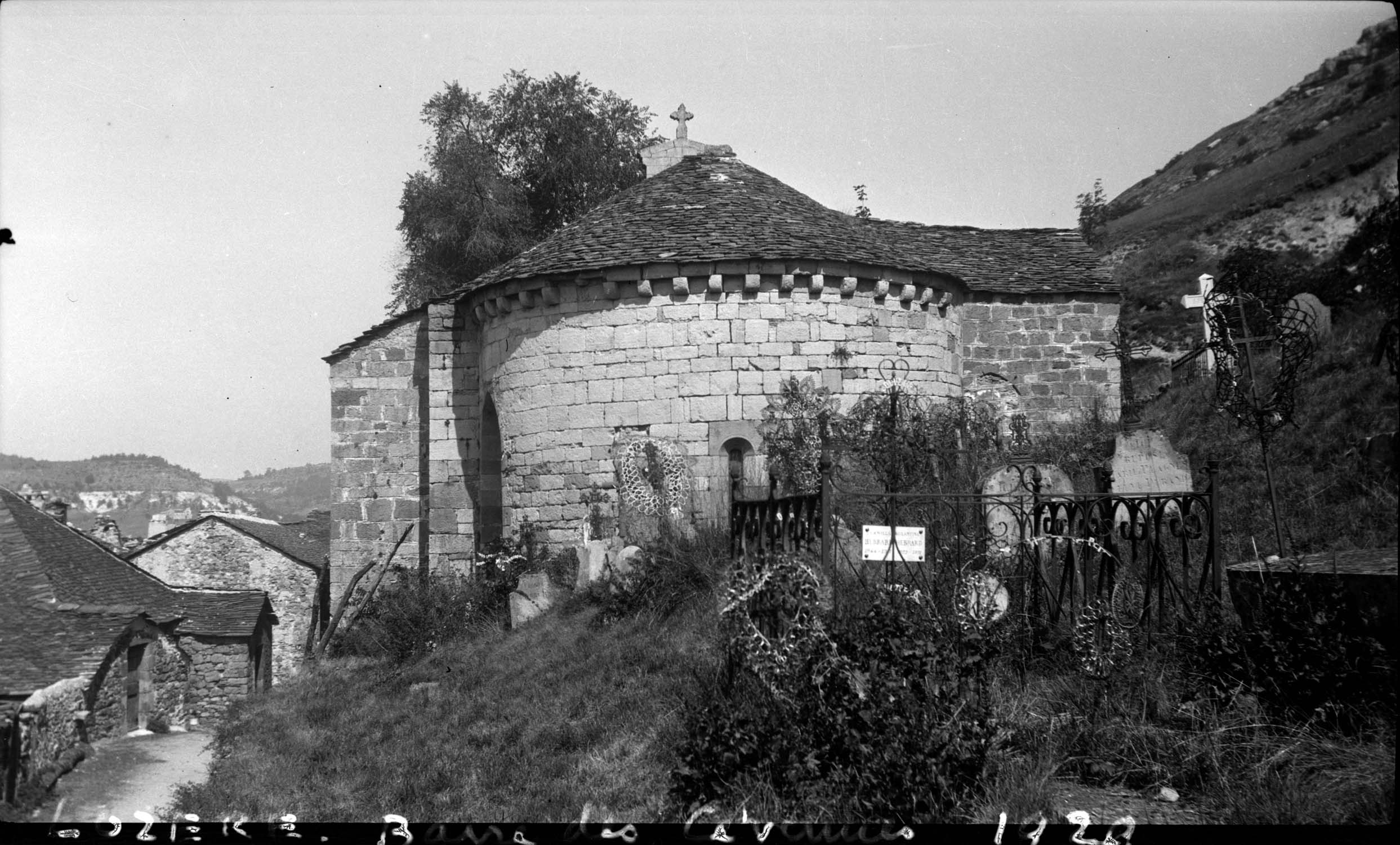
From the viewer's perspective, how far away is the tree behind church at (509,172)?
74.5ft

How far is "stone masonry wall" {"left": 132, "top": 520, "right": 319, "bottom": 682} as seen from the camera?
18656 millimetres

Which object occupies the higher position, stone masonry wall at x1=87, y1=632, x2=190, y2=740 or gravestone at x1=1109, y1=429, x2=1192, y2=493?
gravestone at x1=1109, y1=429, x2=1192, y2=493

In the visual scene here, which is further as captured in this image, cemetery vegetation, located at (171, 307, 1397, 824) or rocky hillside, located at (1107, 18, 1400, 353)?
rocky hillside, located at (1107, 18, 1400, 353)

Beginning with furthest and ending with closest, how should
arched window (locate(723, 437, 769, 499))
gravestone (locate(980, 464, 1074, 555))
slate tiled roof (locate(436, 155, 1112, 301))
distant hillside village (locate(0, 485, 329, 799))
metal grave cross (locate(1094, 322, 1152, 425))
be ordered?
A: metal grave cross (locate(1094, 322, 1152, 425))
slate tiled roof (locate(436, 155, 1112, 301))
arched window (locate(723, 437, 769, 499))
gravestone (locate(980, 464, 1074, 555))
distant hillside village (locate(0, 485, 329, 799))

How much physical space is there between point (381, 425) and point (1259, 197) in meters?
23.1

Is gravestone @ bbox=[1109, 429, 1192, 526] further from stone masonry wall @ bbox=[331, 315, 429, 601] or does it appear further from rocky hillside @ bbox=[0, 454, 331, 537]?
rocky hillside @ bbox=[0, 454, 331, 537]

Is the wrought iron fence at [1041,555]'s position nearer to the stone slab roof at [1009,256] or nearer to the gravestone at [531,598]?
the gravestone at [531,598]

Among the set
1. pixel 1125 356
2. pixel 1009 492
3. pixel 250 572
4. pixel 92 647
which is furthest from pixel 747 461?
pixel 250 572

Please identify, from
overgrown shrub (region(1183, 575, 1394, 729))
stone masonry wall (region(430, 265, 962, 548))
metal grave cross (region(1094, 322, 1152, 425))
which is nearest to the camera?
overgrown shrub (region(1183, 575, 1394, 729))

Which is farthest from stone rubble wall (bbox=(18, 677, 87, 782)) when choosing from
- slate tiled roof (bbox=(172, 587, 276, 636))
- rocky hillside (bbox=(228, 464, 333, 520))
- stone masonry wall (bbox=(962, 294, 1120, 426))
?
rocky hillside (bbox=(228, 464, 333, 520))

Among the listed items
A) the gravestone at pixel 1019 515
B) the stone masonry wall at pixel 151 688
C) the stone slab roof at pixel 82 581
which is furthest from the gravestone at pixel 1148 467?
the stone masonry wall at pixel 151 688

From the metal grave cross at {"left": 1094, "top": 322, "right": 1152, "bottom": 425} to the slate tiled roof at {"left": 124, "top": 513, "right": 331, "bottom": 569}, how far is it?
1365cm

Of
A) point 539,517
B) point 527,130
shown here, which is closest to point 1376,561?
point 539,517

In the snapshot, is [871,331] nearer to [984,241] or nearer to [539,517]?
[539,517]
